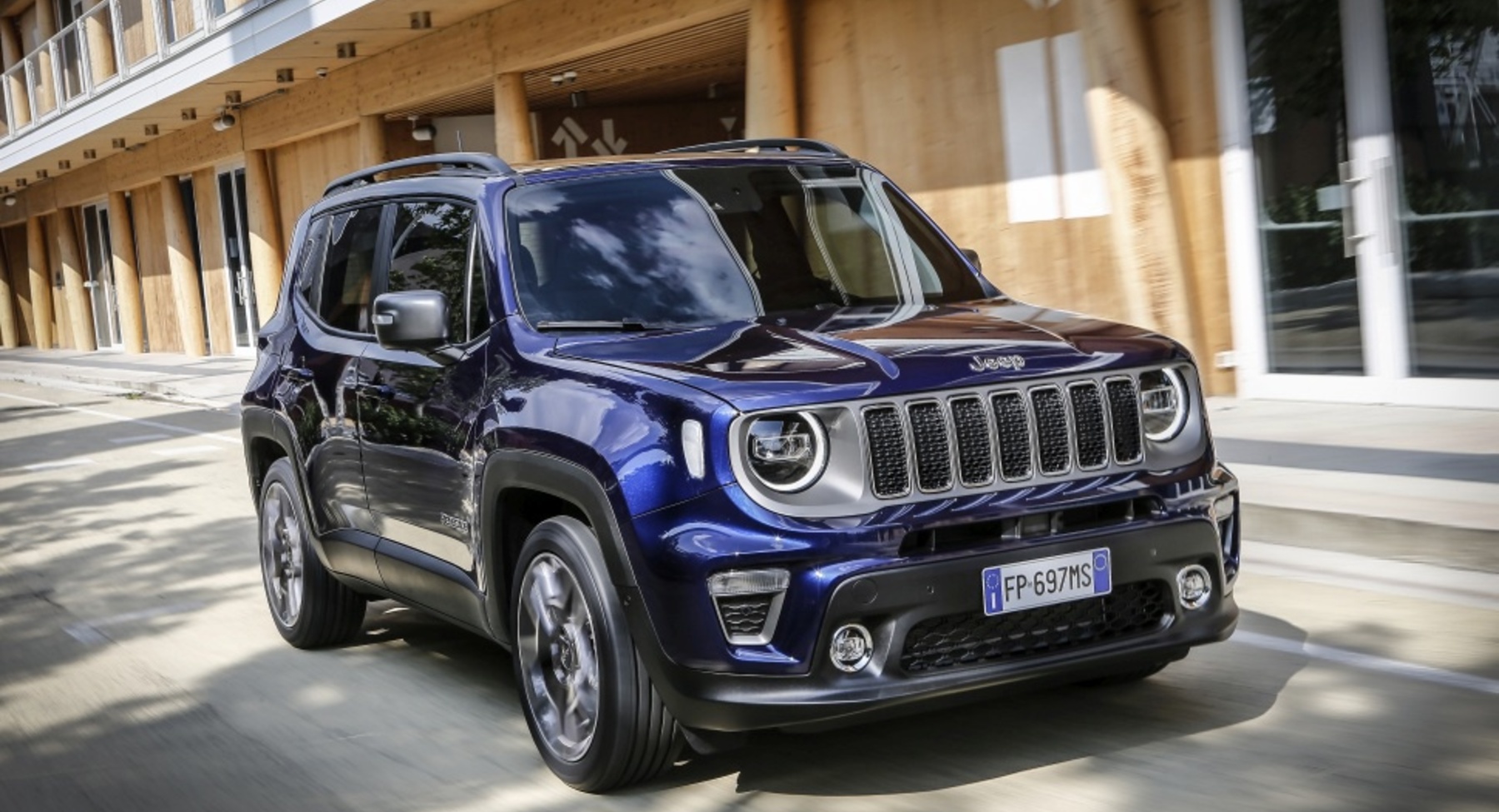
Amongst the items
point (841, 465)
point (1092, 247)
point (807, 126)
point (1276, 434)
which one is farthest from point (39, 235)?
point (841, 465)

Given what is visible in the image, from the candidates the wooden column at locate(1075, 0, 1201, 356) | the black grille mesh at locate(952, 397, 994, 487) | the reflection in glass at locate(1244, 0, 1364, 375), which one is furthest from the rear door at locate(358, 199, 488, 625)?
the reflection in glass at locate(1244, 0, 1364, 375)

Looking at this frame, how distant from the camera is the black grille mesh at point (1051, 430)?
4539mm

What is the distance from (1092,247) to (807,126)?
3929 millimetres

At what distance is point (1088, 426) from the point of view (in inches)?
182

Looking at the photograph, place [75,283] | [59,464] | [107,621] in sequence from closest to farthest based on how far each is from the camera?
[107,621], [59,464], [75,283]

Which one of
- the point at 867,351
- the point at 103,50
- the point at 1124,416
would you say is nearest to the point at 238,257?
the point at 103,50

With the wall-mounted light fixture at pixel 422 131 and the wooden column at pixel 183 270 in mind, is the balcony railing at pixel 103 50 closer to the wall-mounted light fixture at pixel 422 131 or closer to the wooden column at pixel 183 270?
the wooden column at pixel 183 270

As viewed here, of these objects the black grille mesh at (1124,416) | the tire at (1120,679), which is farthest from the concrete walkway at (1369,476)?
the black grille mesh at (1124,416)

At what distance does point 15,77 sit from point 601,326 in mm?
39809

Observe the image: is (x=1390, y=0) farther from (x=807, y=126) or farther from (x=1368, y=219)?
(x=807, y=126)

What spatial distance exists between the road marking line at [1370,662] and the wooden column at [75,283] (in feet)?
133

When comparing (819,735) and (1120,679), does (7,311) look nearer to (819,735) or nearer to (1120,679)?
(819,735)

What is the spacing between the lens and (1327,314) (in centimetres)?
1128

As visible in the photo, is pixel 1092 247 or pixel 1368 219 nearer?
pixel 1368 219
